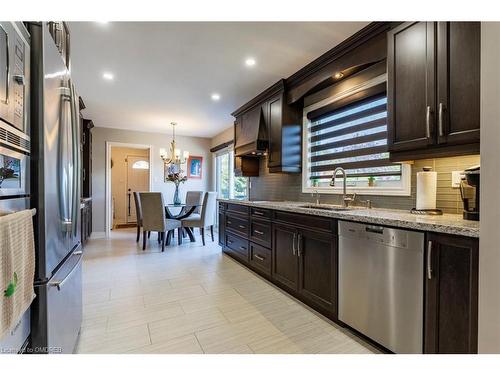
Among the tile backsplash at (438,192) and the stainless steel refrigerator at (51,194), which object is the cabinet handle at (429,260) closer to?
the tile backsplash at (438,192)

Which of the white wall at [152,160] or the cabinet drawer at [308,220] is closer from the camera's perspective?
the cabinet drawer at [308,220]

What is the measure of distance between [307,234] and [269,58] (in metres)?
1.91

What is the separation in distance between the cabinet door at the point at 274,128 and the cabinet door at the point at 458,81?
195 centimetres

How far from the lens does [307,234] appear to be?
7.48ft

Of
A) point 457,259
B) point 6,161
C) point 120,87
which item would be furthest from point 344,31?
point 120,87

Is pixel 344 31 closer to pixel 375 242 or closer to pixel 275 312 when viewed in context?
pixel 375 242

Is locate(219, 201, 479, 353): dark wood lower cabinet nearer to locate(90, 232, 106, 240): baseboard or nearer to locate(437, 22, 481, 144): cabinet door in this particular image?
locate(437, 22, 481, 144): cabinet door

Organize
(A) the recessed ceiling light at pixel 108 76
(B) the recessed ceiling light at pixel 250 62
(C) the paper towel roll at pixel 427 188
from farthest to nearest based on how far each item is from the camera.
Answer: (A) the recessed ceiling light at pixel 108 76
(B) the recessed ceiling light at pixel 250 62
(C) the paper towel roll at pixel 427 188

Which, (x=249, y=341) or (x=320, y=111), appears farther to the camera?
(x=320, y=111)

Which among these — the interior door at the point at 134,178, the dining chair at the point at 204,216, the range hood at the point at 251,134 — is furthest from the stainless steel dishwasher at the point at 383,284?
the interior door at the point at 134,178

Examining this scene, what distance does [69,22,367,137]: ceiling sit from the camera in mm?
2184

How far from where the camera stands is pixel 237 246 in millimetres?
3688

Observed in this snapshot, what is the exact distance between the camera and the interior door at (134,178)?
762 centimetres
